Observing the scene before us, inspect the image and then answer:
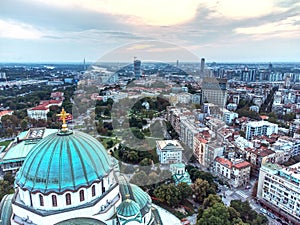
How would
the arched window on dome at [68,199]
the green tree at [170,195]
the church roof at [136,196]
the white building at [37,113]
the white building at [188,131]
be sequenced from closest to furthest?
the arched window on dome at [68,199] → the church roof at [136,196] → the green tree at [170,195] → the white building at [188,131] → the white building at [37,113]

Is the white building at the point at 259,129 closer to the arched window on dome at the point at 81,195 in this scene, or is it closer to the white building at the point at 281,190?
the white building at the point at 281,190

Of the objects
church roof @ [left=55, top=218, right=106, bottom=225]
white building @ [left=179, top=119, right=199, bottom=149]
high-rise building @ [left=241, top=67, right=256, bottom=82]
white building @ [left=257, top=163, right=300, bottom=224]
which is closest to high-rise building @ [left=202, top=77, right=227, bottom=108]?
white building @ [left=179, top=119, right=199, bottom=149]

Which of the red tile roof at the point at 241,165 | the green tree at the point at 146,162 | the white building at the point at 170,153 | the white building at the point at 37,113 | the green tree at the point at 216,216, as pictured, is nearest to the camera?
the green tree at the point at 216,216

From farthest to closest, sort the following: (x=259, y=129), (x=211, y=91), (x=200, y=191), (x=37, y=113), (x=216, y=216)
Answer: (x=37, y=113), (x=259, y=129), (x=211, y=91), (x=200, y=191), (x=216, y=216)

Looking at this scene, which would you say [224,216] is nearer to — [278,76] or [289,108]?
[289,108]

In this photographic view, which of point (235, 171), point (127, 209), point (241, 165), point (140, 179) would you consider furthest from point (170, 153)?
point (127, 209)

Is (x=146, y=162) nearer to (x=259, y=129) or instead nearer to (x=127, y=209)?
(x=127, y=209)

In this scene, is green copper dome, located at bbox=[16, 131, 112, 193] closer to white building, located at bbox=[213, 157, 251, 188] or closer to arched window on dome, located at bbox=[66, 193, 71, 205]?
arched window on dome, located at bbox=[66, 193, 71, 205]

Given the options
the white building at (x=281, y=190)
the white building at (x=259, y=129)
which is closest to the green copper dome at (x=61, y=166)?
the white building at (x=281, y=190)
